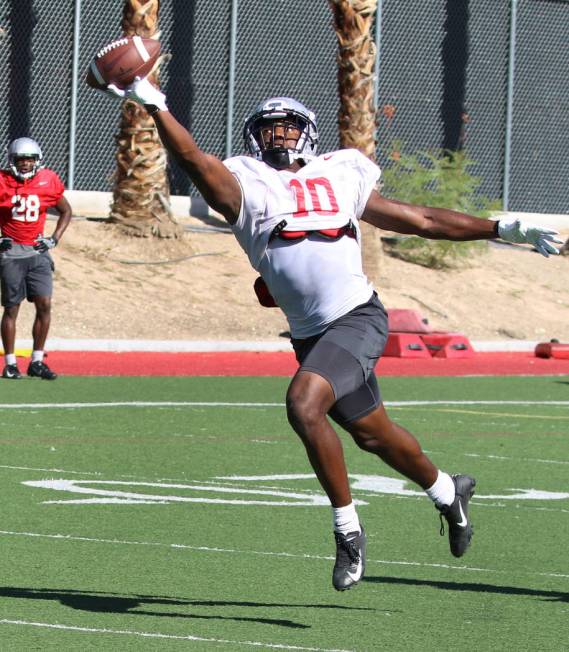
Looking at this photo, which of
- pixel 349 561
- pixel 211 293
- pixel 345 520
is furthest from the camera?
pixel 211 293

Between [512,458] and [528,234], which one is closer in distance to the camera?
[528,234]

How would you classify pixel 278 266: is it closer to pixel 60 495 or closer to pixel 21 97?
pixel 60 495

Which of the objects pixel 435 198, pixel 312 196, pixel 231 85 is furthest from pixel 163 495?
pixel 231 85

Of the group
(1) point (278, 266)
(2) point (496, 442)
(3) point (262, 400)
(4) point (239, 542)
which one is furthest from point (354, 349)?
(3) point (262, 400)

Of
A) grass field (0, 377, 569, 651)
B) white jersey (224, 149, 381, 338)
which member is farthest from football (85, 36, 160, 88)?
grass field (0, 377, 569, 651)

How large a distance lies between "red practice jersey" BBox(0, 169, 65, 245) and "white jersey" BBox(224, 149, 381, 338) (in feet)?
32.8

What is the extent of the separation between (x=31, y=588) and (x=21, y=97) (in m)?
21.9

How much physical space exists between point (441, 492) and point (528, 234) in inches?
50.4

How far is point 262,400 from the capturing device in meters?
15.6

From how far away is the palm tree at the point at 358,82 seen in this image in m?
26.0

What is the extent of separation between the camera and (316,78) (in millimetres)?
31188

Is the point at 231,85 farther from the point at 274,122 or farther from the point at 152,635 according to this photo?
the point at 152,635

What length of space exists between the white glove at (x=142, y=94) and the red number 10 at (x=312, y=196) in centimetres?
76

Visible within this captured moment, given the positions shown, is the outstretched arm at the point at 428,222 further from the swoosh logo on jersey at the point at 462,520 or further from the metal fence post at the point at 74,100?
the metal fence post at the point at 74,100
